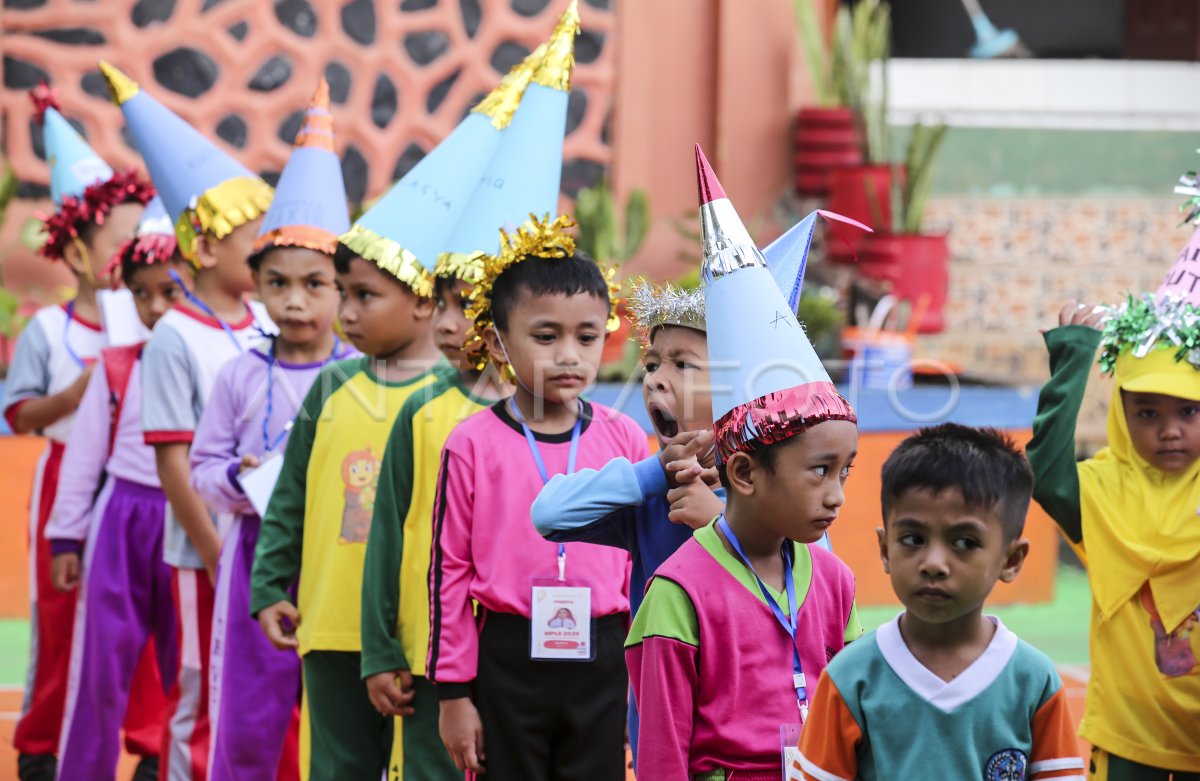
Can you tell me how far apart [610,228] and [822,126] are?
62.3 inches

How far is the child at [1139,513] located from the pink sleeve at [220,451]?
5.77ft

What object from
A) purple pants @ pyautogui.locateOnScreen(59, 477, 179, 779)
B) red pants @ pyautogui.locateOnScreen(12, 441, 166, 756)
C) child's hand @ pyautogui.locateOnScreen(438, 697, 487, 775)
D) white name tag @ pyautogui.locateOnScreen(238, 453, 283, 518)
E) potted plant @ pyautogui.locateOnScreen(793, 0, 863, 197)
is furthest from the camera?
potted plant @ pyautogui.locateOnScreen(793, 0, 863, 197)

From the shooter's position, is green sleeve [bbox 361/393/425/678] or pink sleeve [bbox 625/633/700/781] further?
green sleeve [bbox 361/393/425/678]

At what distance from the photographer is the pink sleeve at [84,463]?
4.50m

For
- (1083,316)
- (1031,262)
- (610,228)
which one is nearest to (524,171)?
(1083,316)

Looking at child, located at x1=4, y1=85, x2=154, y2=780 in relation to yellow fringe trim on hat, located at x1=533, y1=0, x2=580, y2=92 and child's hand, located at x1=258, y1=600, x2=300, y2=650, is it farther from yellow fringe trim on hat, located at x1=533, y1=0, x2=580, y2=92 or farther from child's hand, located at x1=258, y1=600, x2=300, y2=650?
yellow fringe trim on hat, located at x1=533, y1=0, x2=580, y2=92

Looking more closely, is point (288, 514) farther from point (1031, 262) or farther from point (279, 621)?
point (1031, 262)

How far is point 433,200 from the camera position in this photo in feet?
11.9

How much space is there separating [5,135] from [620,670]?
6221 millimetres

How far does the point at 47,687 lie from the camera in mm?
4723

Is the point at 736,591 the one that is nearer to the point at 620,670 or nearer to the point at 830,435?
the point at 830,435

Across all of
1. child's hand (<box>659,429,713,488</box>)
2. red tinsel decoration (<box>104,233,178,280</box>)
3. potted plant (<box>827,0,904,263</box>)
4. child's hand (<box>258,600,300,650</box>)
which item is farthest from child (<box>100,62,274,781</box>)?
potted plant (<box>827,0,904,263</box>)

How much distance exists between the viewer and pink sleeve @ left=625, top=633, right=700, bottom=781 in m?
2.30

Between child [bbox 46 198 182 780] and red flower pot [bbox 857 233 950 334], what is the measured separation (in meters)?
4.99
